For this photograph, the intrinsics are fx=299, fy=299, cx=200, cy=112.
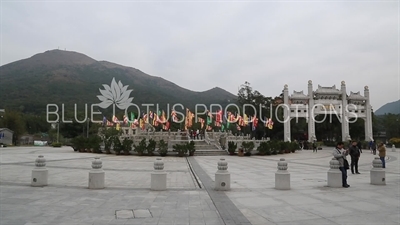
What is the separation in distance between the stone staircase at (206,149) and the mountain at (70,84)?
33.4 m

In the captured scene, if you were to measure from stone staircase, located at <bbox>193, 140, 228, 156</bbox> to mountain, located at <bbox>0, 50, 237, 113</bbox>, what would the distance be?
33.4 metres

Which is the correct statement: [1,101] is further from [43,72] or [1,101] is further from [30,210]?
[30,210]

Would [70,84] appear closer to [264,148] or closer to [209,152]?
[209,152]

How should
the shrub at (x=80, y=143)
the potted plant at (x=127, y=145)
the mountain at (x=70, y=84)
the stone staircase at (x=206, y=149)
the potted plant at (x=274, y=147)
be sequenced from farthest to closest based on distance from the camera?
the mountain at (x=70, y=84), the shrub at (x=80, y=143), the potted plant at (x=274, y=147), the stone staircase at (x=206, y=149), the potted plant at (x=127, y=145)

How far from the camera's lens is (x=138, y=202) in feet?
25.1

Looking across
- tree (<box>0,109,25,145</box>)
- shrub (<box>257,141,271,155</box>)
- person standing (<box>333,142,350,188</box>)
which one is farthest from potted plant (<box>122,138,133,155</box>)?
tree (<box>0,109,25,145</box>)

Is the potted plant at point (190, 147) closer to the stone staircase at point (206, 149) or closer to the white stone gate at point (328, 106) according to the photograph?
the stone staircase at point (206, 149)

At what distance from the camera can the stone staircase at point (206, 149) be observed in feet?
101

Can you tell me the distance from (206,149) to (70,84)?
100 metres

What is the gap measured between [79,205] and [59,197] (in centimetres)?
132

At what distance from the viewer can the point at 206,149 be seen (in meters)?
33.0

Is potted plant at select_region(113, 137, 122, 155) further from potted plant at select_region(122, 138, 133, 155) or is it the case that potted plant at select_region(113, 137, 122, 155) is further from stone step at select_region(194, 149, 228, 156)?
stone step at select_region(194, 149, 228, 156)

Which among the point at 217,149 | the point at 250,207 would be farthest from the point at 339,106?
the point at 250,207

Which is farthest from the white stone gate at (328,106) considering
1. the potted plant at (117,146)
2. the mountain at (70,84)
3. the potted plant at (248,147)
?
the potted plant at (117,146)
